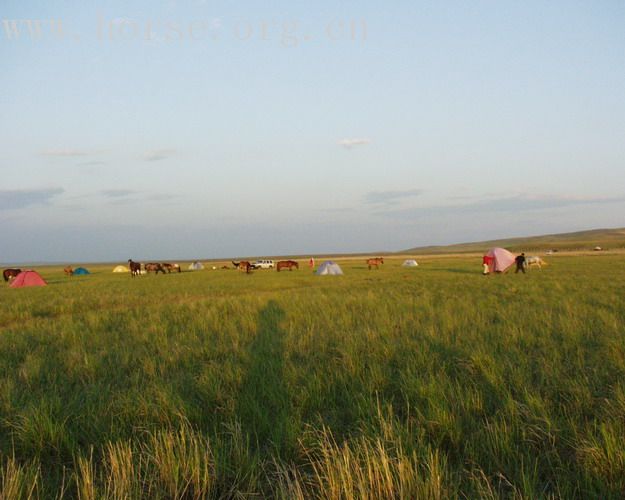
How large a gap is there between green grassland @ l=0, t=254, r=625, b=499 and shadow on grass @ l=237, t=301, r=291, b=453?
28 millimetres

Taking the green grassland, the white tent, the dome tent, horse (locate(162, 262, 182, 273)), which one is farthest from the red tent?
the dome tent

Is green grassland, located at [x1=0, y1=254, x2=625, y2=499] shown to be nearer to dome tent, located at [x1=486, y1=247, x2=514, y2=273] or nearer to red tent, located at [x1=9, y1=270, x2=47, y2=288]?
dome tent, located at [x1=486, y1=247, x2=514, y2=273]

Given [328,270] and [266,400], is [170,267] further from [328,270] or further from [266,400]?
[266,400]

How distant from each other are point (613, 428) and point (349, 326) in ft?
20.8

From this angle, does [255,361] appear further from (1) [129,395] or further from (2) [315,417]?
(2) [315,417]

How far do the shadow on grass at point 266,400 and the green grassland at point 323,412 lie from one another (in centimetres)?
3

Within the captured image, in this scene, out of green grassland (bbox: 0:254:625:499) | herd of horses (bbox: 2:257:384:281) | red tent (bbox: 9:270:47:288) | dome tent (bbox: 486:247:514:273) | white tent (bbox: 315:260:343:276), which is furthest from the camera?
herd of horses (bbox: 2:257:384:281)

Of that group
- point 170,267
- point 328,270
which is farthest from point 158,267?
point 328,270

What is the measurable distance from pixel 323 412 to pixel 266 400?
28.7 inches

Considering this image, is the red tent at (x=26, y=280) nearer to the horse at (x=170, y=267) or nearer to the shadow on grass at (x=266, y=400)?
the horse at (x=170, y=267)

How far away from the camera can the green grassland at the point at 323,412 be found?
277cm

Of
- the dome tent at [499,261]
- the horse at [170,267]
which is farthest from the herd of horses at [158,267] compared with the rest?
the dome tent at [499,261]

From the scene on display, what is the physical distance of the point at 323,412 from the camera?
4.17 metres

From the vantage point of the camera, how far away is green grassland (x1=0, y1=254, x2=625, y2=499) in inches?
109
